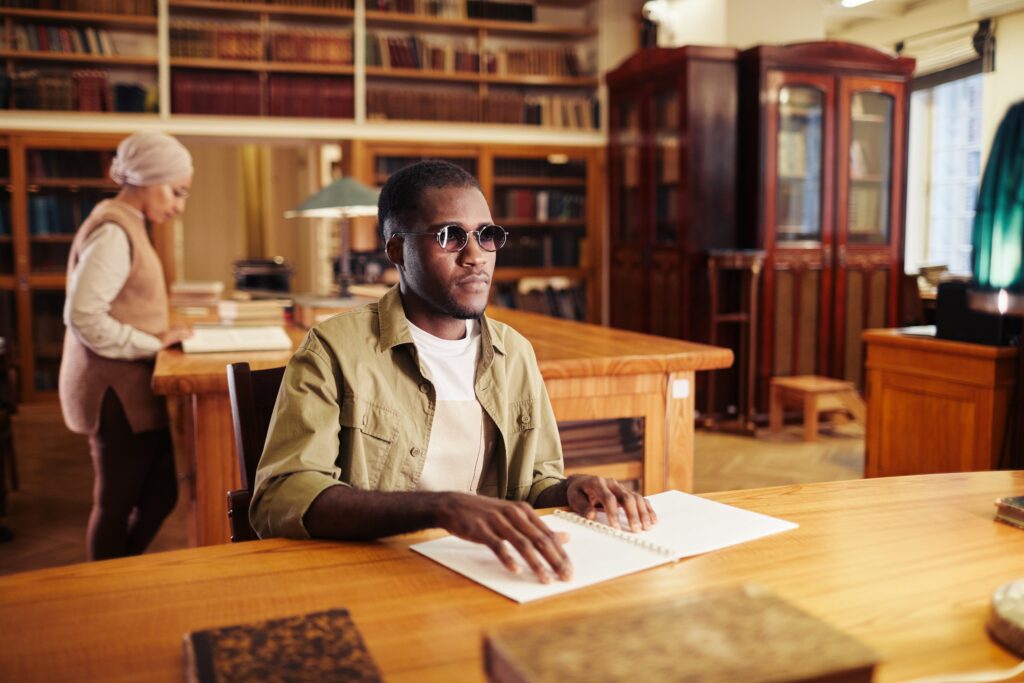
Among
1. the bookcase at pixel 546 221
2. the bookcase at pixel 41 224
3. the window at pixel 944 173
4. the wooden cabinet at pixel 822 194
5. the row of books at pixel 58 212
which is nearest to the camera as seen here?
the wooden cabinet at pixel 822 194

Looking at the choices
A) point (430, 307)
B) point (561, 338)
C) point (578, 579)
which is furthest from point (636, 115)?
point (578, 579)

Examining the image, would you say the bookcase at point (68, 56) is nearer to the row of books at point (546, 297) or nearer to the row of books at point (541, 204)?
the row of books at point (541, 204)

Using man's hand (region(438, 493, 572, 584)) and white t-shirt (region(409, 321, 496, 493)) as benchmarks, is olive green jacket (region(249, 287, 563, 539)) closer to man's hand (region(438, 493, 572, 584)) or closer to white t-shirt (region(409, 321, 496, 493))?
white t-shirt (region(409, 321, 496, 493))

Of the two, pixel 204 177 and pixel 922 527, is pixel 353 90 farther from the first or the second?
pixel 922 527

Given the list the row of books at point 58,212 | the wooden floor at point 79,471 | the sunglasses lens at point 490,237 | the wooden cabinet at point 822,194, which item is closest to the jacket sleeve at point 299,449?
the sunglasses lens at point 490,237

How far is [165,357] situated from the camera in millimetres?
2521

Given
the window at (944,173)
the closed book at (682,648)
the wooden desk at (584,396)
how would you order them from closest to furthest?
the closed book at (682,648) → the wooden desk at (584,396) → the window at (944,173)

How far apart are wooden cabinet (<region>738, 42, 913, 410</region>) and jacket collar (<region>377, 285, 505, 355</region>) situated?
450 centimetres

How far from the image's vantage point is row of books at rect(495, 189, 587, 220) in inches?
279

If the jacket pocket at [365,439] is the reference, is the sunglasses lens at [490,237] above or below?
above

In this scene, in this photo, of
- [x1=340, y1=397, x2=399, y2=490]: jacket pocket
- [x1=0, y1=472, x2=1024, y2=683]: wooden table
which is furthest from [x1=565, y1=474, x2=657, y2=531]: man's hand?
[x1=340, y1=397, x2=399, y2=490]: jacket pocket

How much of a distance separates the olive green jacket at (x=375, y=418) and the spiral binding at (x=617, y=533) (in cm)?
Result: 20

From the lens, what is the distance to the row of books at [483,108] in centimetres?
673

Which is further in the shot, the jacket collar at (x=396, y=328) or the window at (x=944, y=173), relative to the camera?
the window at (x=944, y=173)
